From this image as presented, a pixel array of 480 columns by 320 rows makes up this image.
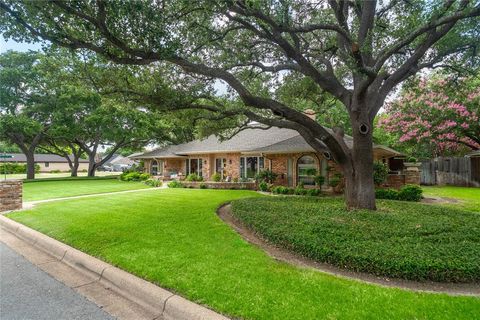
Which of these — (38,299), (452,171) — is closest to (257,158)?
(452,171)

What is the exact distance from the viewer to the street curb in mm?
3100

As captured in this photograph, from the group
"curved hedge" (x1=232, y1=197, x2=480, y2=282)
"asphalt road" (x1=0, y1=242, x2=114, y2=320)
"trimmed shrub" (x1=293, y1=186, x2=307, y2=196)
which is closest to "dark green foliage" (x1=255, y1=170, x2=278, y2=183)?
"trimmed shrub" (x1=293, y1=186, x2=307, y2=196)

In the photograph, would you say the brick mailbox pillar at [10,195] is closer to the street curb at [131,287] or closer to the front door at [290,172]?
the street curb at [131,287]

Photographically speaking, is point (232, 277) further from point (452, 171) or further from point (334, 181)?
point (452, 171)

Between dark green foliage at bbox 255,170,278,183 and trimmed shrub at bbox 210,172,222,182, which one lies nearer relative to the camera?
dark green foliage at bbox 255,170,278,183

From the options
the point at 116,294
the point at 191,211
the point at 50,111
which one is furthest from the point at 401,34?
the point at 50,111

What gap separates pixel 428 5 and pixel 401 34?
0.84 m

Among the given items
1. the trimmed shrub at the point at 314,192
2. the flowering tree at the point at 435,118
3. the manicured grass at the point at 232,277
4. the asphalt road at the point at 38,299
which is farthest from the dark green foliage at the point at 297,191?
the asphalt road at the point at 38,299

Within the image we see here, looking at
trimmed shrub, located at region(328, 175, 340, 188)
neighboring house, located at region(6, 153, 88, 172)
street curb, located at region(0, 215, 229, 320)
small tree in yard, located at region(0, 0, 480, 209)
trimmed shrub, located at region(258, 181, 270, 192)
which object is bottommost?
street curb, located at region(0, 215, 229, 320)

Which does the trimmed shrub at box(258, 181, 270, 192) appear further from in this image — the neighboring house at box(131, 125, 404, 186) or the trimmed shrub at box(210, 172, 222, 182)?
the trimmed shrub at box(210, 172, 222, 182)

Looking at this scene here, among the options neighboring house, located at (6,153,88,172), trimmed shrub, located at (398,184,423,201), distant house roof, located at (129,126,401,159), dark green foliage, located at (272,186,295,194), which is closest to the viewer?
trimmed shrub, located at (398,184,423,201)

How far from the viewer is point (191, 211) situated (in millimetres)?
8695

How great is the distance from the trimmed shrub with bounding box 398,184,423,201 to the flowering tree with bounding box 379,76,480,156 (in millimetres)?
7534

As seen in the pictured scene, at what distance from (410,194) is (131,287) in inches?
469
